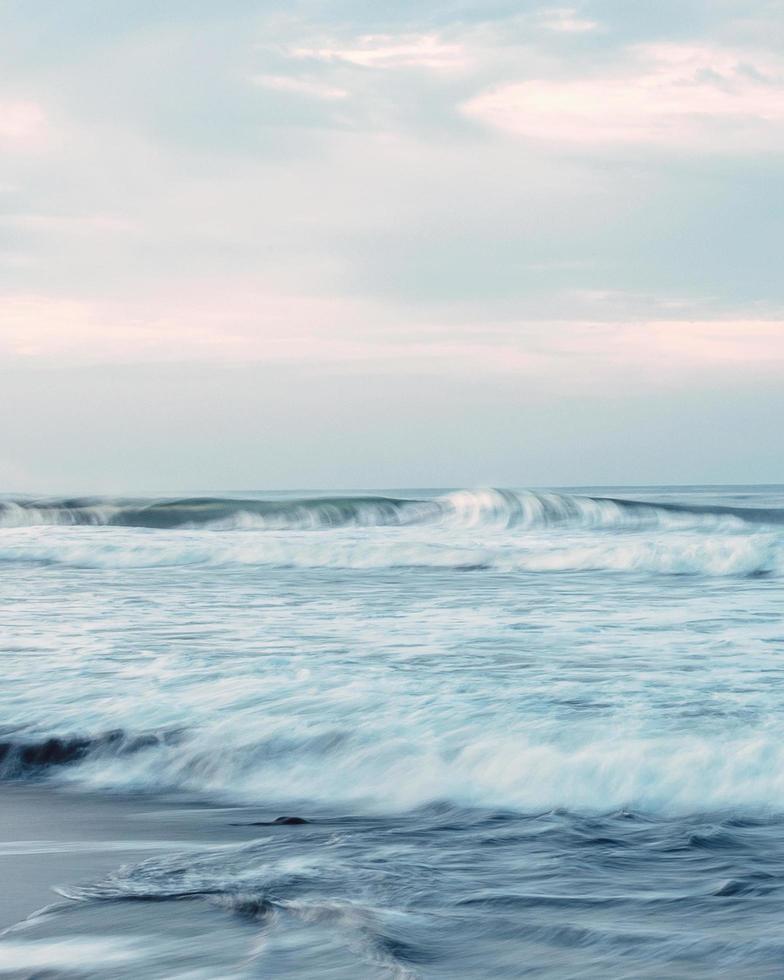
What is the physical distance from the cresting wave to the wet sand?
1934 centimetres

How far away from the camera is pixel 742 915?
8.76 feet

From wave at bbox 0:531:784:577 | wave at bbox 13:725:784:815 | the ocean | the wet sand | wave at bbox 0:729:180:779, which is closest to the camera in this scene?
the ocean

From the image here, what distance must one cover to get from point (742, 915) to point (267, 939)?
116 cm

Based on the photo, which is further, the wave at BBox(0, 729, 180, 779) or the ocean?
the wave at BBox(0, 729, 180, 779)

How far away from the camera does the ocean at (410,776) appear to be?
2.51 meters

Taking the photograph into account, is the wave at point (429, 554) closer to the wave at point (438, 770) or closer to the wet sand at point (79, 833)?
the wave at point (438, 770)

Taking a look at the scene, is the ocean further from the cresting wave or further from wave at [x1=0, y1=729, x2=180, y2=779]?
the cresting wave

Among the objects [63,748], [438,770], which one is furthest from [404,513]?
[438,770]

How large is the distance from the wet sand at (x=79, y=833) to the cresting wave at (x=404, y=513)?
1934 cm

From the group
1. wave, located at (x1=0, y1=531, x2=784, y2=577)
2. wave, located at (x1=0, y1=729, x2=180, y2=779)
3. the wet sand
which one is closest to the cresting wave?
wave, located at (x1=0, y1=531, x2=784, y2=577)

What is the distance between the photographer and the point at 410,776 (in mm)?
4246

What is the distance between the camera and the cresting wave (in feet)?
78.0

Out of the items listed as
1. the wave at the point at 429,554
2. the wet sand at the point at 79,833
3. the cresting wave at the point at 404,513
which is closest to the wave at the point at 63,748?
the wet sand at the point at 79,833

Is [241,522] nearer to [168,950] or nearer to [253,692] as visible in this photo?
[253,692]
